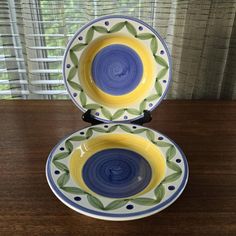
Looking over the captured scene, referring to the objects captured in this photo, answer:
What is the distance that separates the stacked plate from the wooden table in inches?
2.3

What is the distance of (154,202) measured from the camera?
51 centimetres

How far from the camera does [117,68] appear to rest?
766 millimetres

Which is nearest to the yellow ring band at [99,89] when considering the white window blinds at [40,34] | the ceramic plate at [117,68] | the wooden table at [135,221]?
the ceramic plate at [117,68]

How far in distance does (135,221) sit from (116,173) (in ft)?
0.36

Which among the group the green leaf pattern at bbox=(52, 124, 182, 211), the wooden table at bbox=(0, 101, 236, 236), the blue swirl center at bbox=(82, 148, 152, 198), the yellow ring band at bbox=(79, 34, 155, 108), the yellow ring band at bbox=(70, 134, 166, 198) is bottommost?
the wooden table at bbox=(0, 101, 236, 236)

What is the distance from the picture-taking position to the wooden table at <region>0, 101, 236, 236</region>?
0.53 meters

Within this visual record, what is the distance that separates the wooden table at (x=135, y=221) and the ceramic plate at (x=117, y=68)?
101 mm

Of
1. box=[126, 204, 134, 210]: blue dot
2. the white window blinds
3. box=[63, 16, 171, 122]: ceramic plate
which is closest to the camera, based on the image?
box=[126, 204, 134, 210]: blue dot

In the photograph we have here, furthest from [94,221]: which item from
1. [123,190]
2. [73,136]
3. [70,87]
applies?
[70,87]

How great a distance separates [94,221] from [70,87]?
1.16ft

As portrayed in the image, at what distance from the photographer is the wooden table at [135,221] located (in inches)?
21.0

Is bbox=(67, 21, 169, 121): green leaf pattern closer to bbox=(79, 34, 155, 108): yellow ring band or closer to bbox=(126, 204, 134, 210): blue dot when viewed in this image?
bbox=(79, 34, 155, 108): yellow ring band

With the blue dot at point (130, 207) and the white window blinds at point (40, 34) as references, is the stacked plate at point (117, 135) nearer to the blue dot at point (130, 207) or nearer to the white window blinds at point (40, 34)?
the blue dot at point (130, 207)

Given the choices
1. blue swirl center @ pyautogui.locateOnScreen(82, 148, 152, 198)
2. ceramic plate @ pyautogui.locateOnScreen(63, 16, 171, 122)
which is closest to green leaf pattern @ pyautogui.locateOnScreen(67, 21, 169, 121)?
ceramic plate @ pyautogui.locateOnScreen(63, 16, 171, 122)
